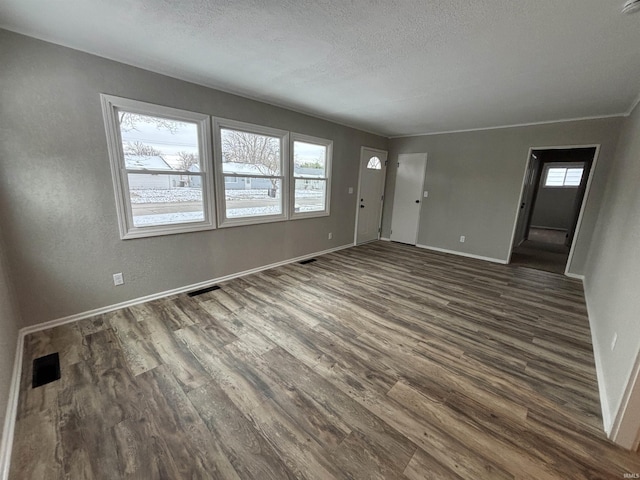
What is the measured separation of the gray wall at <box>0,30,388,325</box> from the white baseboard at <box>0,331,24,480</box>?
67 cm

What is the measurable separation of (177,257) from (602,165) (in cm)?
619

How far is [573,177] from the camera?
8227 mm

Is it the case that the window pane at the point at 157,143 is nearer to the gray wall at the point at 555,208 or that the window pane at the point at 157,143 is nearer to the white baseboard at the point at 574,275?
the white baseboard at the point at 574,275

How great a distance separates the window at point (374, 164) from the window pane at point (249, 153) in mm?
2476

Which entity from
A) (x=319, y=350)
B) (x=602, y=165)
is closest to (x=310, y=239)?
(x=319, y=350)

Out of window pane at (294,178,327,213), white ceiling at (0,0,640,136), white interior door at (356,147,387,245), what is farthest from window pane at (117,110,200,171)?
white interior door at (356,147,387,245)

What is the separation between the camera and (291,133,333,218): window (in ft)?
13.6

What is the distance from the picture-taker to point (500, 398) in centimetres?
172

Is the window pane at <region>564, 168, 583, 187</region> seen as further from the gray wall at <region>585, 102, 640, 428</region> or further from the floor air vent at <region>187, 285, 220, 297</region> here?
the floor air vent at <region>187, 285, 220, 297</region>

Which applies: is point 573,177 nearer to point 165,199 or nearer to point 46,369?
point 165,199

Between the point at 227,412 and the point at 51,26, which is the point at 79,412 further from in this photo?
the point at 51,26

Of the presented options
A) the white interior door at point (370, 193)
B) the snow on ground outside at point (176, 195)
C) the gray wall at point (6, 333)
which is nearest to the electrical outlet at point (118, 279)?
the gray wall at point (6, 333)

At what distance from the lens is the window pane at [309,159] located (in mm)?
4133

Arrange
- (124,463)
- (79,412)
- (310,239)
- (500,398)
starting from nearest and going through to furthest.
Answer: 1. (124,463)
2. (79,412)
3. (500,398)
4. (310,239)
